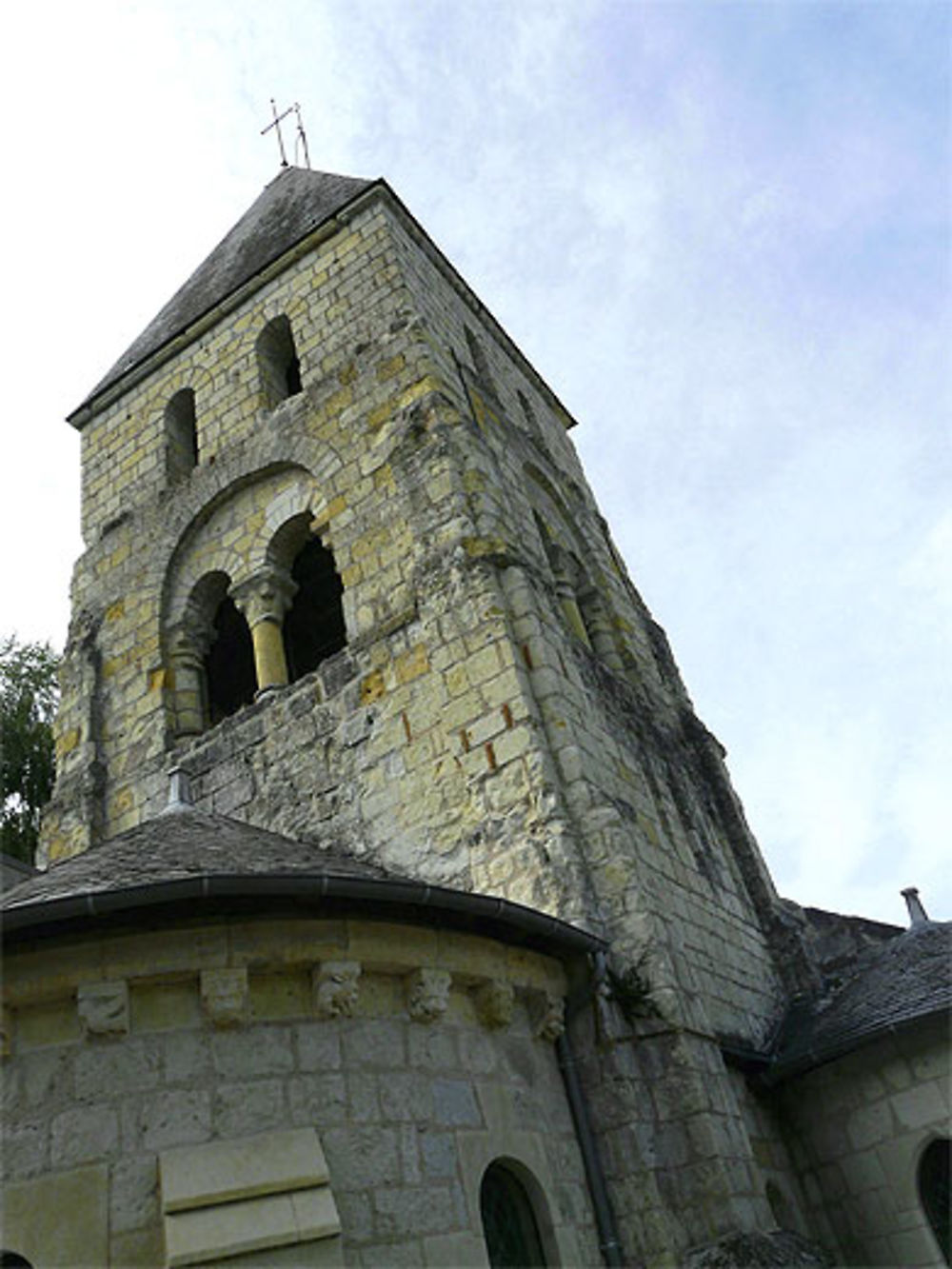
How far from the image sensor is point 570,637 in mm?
8391

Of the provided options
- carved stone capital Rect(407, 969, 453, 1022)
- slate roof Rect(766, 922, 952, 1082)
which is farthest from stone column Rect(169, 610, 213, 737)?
slate roof Rect(766, 922, 952, 1082)

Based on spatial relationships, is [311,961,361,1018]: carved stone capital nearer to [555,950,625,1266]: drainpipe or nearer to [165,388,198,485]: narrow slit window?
[555,950,625,1266]: drainpipe

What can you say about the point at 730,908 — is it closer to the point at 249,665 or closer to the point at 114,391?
the point at 249,665

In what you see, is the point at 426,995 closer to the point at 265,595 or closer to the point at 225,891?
the point at 225,891

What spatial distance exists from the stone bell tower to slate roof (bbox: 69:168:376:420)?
0.08 meters

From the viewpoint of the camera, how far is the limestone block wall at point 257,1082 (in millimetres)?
4082

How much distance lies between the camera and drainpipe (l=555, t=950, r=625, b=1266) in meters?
5.25

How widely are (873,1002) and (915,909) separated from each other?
148 centimetres

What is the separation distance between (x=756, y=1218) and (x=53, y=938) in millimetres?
4002

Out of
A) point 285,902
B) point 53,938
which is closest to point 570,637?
point 285,902

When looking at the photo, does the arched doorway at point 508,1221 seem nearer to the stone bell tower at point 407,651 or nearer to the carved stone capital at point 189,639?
the stone bell tower at point 407,651

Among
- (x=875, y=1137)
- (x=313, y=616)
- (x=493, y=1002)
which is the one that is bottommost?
(x=875, y=1137)

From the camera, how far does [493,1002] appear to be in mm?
5316

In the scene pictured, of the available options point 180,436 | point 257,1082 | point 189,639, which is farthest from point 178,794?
point 180,436
